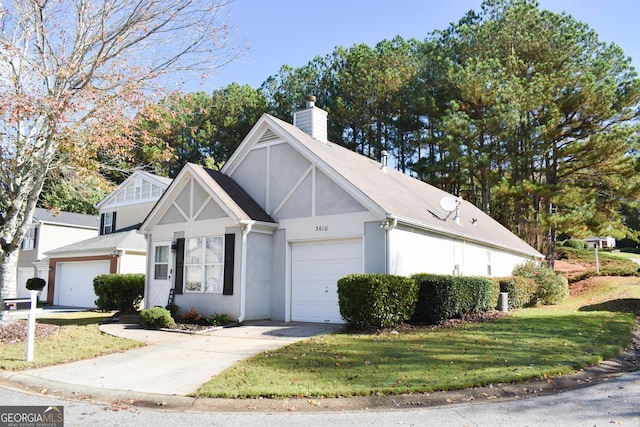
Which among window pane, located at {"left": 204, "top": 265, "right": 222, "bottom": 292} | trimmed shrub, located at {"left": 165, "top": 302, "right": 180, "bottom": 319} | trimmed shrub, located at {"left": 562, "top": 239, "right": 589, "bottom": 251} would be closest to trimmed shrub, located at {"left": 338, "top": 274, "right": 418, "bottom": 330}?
window pane, located at {"left": 204, "top": 265, "right": 222, "bottom": 292}

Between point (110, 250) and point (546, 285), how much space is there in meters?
19.8

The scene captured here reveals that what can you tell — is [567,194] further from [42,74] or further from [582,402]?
[42,74]

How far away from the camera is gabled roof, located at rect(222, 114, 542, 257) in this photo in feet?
44.6

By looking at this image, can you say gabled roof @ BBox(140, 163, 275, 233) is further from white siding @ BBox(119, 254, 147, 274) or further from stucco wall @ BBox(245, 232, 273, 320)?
white siding @ BBox(119, 254, 147, 274)

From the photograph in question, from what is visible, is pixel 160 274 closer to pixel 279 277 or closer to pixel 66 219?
pixel 279 277

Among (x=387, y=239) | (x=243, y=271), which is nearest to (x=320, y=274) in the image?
(x=243, y=271)

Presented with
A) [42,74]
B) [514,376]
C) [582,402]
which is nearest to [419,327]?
[514,376]

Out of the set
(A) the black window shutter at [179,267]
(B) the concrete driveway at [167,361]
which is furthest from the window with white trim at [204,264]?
(B) the concrete driveway at [167,361]

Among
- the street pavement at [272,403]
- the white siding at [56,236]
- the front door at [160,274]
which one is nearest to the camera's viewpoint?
the street pavement at [272,403]

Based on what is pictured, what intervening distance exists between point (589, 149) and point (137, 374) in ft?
93.1

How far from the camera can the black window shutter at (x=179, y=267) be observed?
15367 millimetres

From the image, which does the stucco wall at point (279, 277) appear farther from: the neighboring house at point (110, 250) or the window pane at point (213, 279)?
the neighboring house at point (110, 250)

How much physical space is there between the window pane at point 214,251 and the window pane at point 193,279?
0.50 m

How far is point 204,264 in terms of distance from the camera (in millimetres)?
15078
